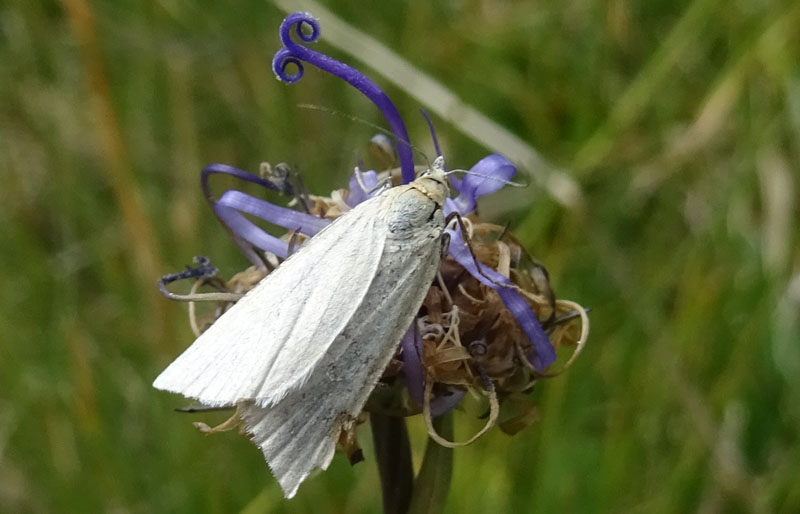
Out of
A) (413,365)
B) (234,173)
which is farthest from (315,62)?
(413,365)

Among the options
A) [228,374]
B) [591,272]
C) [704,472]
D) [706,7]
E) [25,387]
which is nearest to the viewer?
[228,374]

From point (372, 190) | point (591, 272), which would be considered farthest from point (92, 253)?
point (372, 190)

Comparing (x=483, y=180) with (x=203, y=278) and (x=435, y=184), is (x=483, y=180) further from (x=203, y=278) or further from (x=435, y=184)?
(x=203, y=278)

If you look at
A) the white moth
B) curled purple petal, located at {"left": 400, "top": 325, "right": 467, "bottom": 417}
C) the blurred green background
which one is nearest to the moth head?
the white moth

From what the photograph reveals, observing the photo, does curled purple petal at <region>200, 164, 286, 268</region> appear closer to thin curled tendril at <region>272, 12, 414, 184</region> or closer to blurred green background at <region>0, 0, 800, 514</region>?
thin curled tendril at <region>272, 12, 414, 184</region>

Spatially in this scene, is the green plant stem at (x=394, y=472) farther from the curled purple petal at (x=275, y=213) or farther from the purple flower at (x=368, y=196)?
the curled purple petal at (x=275, y=213)

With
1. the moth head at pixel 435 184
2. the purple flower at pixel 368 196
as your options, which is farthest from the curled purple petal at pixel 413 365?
the moth head at pixel 435 184

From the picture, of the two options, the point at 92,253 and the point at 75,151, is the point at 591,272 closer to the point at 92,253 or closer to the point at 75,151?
the point at 92,253
